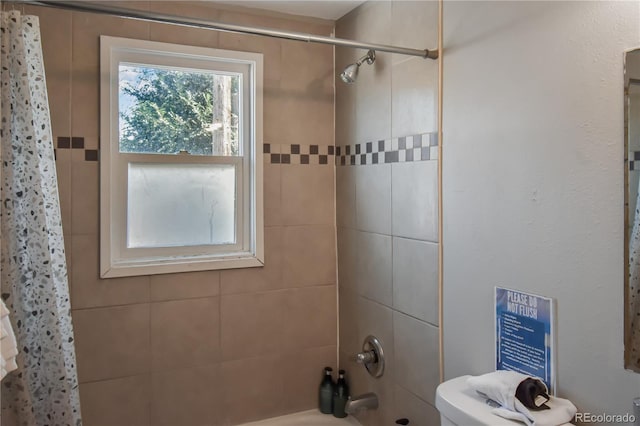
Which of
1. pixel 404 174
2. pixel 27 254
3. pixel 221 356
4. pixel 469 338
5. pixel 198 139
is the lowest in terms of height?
pixel 221 356

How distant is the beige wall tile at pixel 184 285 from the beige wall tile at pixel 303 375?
55 centimetres

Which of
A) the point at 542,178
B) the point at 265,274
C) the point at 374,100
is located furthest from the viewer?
the point at 265,274

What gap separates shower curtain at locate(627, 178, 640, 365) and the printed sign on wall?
0.22 m

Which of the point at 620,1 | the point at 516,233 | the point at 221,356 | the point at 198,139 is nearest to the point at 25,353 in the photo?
the point at 221,356

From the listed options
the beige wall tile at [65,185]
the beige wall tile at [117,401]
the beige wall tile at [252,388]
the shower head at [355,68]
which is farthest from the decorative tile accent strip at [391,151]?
the beige wall tile at [117,401]

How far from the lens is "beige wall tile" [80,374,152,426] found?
2.08 meters

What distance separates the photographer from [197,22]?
59.5 inches

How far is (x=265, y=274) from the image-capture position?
240cm

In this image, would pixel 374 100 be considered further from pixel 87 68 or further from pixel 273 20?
pixel 87 68

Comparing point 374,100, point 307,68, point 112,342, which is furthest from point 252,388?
point 307,68

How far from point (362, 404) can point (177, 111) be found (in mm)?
1649

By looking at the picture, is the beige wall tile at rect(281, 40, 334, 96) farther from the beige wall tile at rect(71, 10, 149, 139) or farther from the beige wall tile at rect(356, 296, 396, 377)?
the beige wall tile at rect(356, 296, 396, 377)

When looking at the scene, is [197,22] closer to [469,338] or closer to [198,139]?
[198,139]

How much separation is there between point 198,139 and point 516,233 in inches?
60.6
